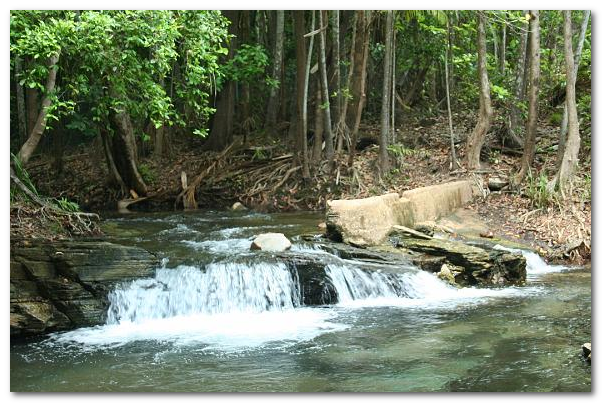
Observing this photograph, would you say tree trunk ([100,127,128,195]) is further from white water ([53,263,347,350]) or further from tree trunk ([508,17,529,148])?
tree trunk ([508,17,529,148])

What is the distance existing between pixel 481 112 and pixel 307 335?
7.37m

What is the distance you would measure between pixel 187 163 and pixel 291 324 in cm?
905

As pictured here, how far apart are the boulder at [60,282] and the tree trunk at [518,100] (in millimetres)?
8238

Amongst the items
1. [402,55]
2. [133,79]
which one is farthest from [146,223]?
[402,55]

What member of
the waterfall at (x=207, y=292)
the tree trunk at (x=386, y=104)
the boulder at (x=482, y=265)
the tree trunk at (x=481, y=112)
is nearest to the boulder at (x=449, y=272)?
the boulder at (x=482, y=265)

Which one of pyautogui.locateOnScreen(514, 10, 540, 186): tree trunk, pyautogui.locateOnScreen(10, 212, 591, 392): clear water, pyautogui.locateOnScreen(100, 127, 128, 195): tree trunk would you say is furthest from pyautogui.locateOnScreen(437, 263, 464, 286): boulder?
pyautogui.locateOnScreen(100, 127, 128, 195): tree trunk

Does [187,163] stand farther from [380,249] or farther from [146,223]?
[380,249]

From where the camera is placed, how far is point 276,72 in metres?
14.4

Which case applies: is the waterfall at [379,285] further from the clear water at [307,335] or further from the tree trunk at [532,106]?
the tree trunk at [532,106]

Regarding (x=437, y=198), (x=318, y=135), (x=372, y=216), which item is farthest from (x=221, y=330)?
(x=318, y=135)

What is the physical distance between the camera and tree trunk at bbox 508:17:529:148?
12.6 metres

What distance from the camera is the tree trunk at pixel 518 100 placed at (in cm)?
1265
